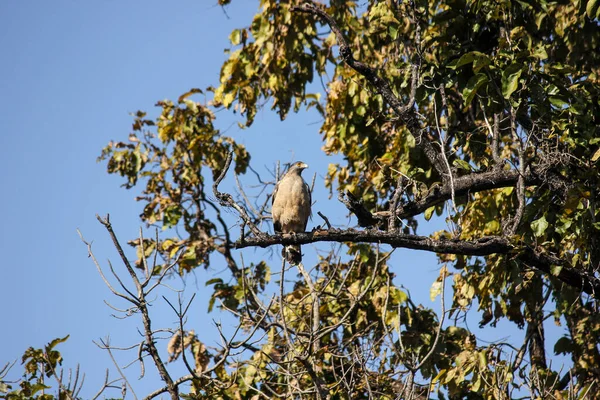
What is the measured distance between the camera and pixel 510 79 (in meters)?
4.89

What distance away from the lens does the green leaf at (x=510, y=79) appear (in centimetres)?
486

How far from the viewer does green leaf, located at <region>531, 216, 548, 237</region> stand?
5.18 meters

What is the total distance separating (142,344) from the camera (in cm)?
432

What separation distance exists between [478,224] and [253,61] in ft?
11.9

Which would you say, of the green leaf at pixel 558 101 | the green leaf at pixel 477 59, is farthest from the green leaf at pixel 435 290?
the green leaf at pixel 477 59

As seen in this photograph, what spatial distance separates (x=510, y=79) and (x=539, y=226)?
1084 mm

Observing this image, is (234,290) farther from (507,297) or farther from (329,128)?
(507,297)

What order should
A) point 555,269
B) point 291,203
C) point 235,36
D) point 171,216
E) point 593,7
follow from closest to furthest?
point 555,269 < point 593,7 < point 291,203 < point 235,36 < point 171,216

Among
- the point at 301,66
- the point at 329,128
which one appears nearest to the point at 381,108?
the point at 329,128

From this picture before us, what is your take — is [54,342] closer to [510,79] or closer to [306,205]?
[306,205]

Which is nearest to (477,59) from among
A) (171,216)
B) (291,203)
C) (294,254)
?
(294,254)

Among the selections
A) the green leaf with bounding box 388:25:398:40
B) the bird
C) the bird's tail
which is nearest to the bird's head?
the bird

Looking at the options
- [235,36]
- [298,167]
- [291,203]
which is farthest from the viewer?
[235,36]

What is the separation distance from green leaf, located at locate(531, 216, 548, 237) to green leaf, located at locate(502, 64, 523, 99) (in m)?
0.96
